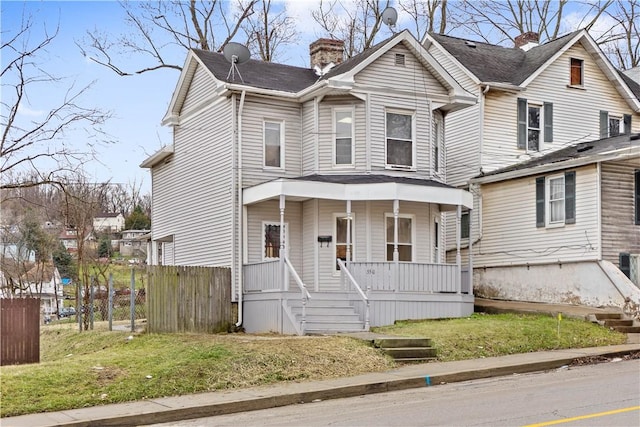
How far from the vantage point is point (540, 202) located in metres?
23.5

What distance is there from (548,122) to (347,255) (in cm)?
1147

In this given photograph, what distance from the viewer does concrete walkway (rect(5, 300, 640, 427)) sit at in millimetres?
10766

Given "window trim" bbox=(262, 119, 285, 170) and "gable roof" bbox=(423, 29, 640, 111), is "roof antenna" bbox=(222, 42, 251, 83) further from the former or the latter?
"gable roof" bbox=(423, 29, 640, 111)

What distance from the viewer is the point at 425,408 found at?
10.8 metres

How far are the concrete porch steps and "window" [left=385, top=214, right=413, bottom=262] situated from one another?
6.43m

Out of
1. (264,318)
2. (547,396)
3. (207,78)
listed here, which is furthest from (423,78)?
(547,396)

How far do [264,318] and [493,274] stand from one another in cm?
891

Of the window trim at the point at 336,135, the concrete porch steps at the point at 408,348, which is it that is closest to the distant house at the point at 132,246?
the window trim at the point at 336,135

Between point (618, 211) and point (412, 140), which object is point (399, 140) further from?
point (618, 211)

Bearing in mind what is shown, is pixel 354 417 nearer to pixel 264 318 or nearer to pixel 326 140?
pixel 264 318

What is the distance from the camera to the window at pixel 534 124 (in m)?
27.6

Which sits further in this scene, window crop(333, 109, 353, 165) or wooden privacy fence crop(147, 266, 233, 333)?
window crop(333, 109, 353, 165)

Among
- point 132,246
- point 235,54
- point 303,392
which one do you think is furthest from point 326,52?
point 132,246

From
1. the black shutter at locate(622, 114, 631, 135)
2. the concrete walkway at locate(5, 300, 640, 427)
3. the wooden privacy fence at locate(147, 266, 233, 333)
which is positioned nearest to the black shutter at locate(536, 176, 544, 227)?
the concrete walkway at locate(5, 300, 640, 427)
